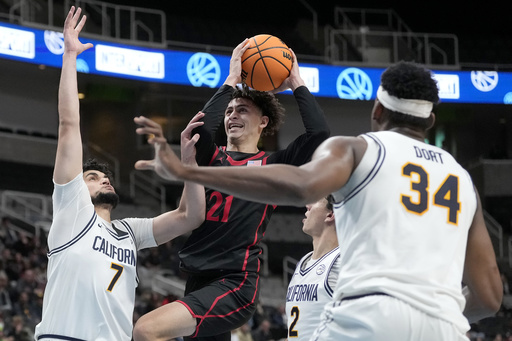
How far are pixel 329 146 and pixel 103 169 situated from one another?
2.89 m

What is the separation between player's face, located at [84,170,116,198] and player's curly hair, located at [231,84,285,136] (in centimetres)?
107

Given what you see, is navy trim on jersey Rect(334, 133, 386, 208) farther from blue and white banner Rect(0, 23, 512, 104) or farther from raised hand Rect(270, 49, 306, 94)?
blue and white banner Rect(0, 23, 512, 104)

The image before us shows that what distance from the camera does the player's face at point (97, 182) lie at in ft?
17.4

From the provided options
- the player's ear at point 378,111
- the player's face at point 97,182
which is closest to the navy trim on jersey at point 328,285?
the player's face at point 97,182

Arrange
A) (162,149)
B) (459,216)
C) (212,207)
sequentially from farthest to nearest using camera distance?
(212,207), (459,216), (162,149)

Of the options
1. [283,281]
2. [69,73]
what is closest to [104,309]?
[69,73]

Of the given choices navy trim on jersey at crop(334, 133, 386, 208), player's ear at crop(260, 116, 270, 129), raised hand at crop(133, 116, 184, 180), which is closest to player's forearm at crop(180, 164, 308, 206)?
raised hand at crop(133, 116, 184, 180)

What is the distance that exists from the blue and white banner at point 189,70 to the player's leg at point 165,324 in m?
14.5

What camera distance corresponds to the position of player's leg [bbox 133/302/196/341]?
4578 millimetres

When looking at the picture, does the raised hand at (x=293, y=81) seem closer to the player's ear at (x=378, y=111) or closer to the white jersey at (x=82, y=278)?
the white jersey at (x=82, y=278)

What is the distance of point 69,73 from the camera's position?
4.71 meters

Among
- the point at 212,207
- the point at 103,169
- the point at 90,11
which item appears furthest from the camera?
the point at 90,11

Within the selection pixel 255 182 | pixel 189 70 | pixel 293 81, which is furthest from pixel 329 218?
pixel 189 70

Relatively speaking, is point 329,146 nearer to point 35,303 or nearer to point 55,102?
point 35,303
